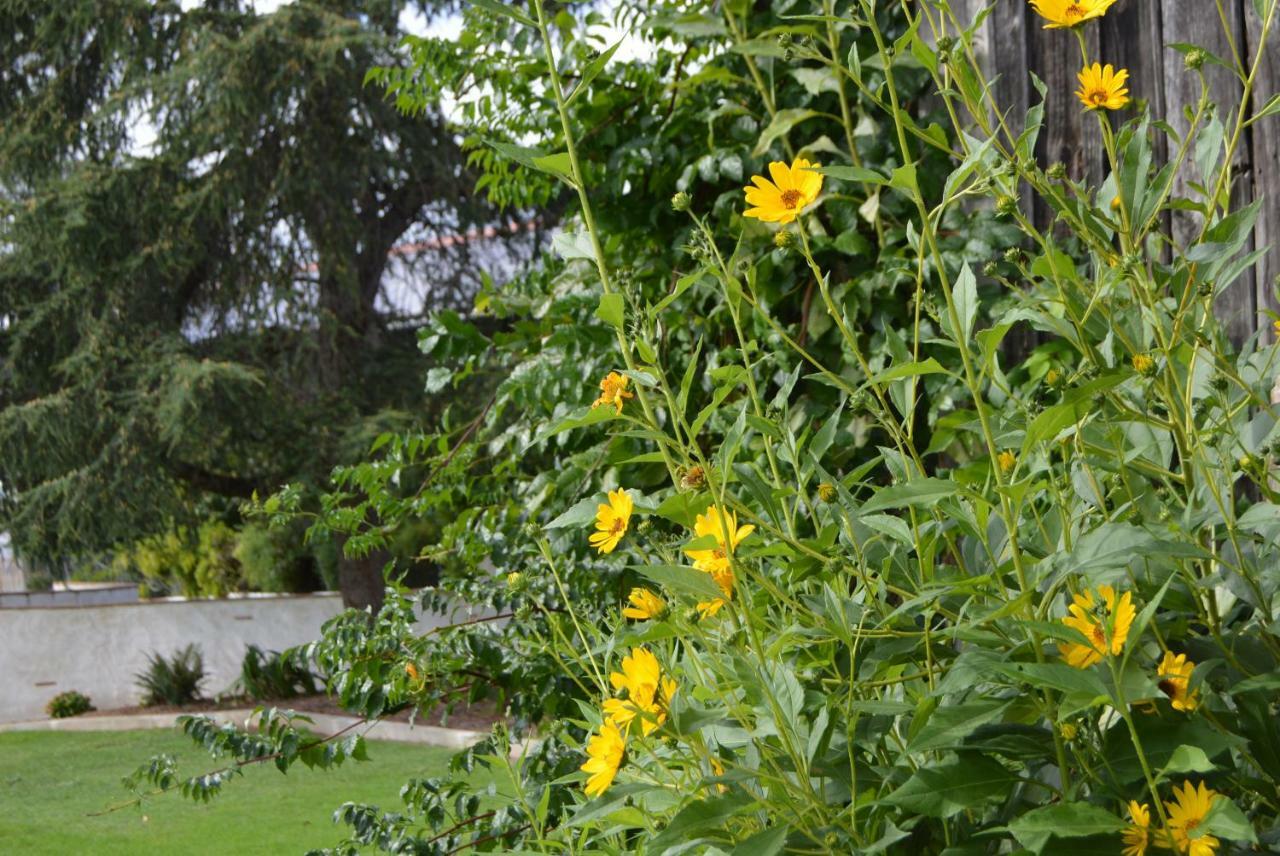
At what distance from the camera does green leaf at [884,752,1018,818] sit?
0.77m

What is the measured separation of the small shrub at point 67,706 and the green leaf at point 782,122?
8.99 metres

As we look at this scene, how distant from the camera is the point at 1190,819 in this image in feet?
2.42

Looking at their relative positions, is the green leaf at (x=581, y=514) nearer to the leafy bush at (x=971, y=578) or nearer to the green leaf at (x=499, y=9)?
the leafy bush at (x=971, y=578)

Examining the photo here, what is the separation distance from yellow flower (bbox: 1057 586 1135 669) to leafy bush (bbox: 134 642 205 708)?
9.68 metres

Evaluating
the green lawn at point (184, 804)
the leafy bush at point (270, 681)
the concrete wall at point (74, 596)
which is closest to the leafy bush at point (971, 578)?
the green lawn at point (184, 804)

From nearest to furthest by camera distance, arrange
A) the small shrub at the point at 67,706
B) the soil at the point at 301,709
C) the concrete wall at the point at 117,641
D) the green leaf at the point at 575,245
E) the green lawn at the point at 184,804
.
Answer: the green leaf at the point at 575,245
the green lawn at the point at 184,804
the soil at the point at 301,709
the small shrub at the point at 67,706
the concrete wall at the point at 117,641

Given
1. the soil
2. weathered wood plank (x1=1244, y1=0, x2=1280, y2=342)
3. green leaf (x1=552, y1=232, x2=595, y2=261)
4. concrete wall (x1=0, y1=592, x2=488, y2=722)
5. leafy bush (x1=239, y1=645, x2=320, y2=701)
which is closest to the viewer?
green leaf (x1=552, y1=232, x2=595, y2=261)

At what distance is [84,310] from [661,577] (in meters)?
11.6

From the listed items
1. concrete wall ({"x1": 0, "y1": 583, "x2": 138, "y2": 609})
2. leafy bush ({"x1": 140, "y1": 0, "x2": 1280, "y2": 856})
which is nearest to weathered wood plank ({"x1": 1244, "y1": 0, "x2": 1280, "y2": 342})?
leafy bush ({"x1": 140, "y1": 0, "x2": 1280, "y2": 856})

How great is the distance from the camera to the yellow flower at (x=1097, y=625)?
0.74 meters

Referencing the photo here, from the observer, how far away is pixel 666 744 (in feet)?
3.17

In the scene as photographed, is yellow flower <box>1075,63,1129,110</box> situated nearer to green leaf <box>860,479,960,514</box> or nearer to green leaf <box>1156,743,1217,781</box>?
green leaf <box>860,479,960,514</box>

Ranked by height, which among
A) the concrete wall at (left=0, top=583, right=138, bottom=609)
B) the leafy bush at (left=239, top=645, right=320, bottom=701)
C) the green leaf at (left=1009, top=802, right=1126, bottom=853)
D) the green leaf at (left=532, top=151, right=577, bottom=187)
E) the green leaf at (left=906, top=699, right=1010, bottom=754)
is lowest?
the leafy bush at (left=239, top=645, right=320, bottom=701)

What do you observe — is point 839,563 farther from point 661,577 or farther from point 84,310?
point 84,310
